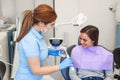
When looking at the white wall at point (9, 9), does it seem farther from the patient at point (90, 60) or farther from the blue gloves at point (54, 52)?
the blue gloves at point (54, 52)

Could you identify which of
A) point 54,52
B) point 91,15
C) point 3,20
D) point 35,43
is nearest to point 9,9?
point 3,20

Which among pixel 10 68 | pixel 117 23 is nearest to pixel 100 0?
pixel 117 23

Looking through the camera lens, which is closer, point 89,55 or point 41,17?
point 41,17

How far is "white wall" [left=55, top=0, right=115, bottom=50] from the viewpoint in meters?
3.11

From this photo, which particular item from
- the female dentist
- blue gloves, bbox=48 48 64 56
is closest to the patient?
blue gloves, bbox=48 48 64 56

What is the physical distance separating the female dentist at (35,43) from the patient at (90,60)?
403mm

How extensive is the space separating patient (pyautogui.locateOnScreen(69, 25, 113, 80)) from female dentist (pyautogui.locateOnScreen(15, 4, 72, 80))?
1.32ft

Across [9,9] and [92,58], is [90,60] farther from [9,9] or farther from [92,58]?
[9,9]

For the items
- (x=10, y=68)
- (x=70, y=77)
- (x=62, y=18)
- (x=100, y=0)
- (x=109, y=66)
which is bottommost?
(x=10, y=68)

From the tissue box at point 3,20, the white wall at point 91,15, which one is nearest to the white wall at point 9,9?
the tissue box at point 3,20

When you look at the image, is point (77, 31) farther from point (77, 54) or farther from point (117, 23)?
point (77, 54)

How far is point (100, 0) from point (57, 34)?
2.87ft

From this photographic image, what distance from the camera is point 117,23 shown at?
344cm

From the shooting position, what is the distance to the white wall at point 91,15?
10.2ft
